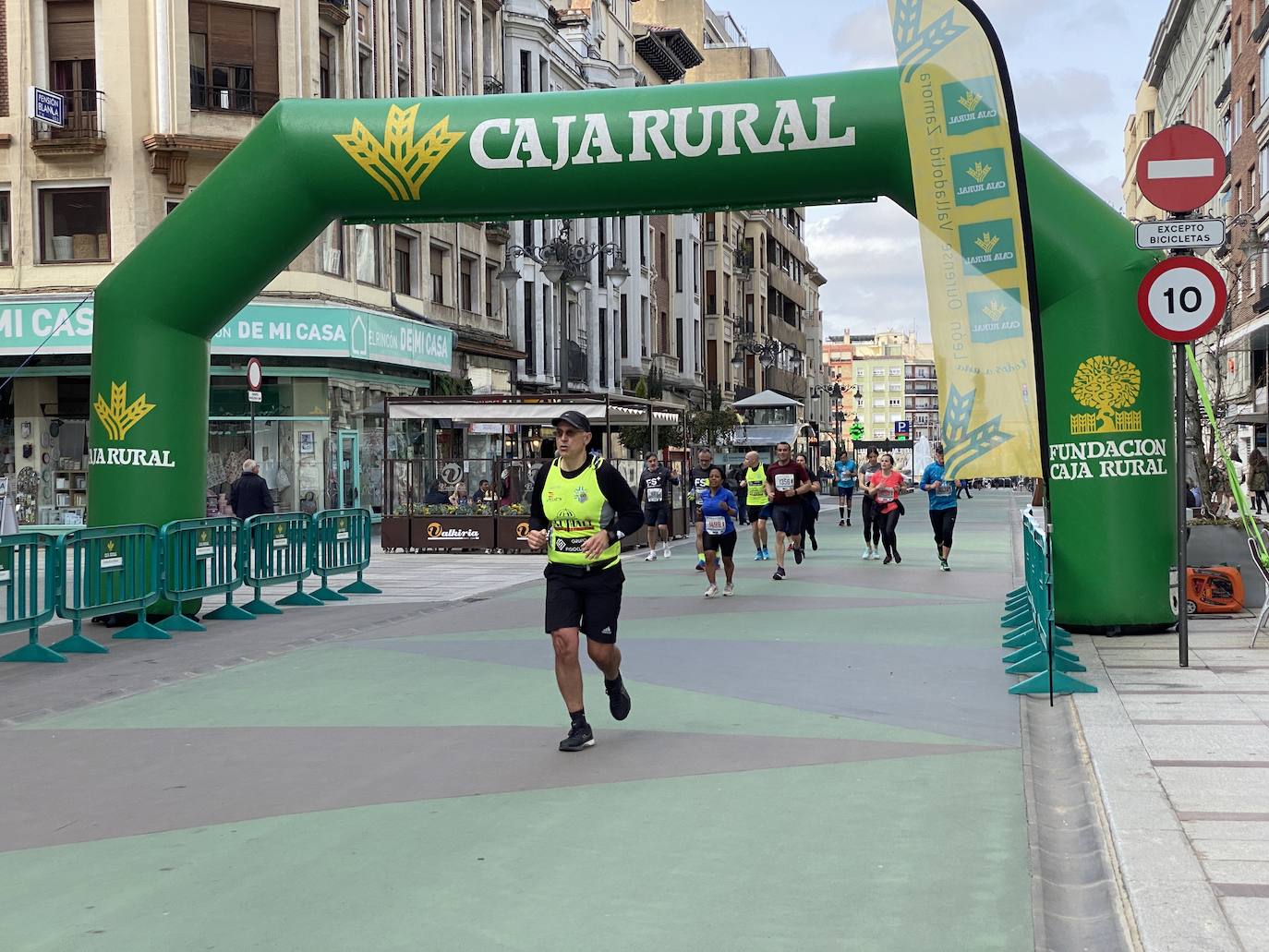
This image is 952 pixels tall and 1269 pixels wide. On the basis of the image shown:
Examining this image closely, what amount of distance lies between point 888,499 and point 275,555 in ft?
32.3

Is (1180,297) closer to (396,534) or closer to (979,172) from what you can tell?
(979,172)

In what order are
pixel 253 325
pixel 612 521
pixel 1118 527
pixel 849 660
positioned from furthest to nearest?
1. pixel 253 325
2. pixel 1118 527
3. pixel 849 660
4. pixel 612 521

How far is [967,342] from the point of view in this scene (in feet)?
33.6

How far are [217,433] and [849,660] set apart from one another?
876 inches

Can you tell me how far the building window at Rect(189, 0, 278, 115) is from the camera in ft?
101


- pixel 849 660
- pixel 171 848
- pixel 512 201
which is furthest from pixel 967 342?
pixel 171 848

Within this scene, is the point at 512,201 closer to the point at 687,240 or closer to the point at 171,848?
the point at 171,848

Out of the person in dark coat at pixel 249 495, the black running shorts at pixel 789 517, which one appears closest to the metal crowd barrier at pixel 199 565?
the person in dark coat at pixel 249 495

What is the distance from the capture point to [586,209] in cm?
1359

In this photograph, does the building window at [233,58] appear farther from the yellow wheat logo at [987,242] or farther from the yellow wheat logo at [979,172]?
the yellow wheat logo at [987,242]

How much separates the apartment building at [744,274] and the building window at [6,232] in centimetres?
3853

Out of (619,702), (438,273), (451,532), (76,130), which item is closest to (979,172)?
(619,702)

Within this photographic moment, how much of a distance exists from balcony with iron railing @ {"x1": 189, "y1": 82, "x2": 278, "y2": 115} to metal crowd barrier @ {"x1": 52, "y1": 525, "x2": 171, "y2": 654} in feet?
62.9

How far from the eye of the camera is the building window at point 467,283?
137 ft
